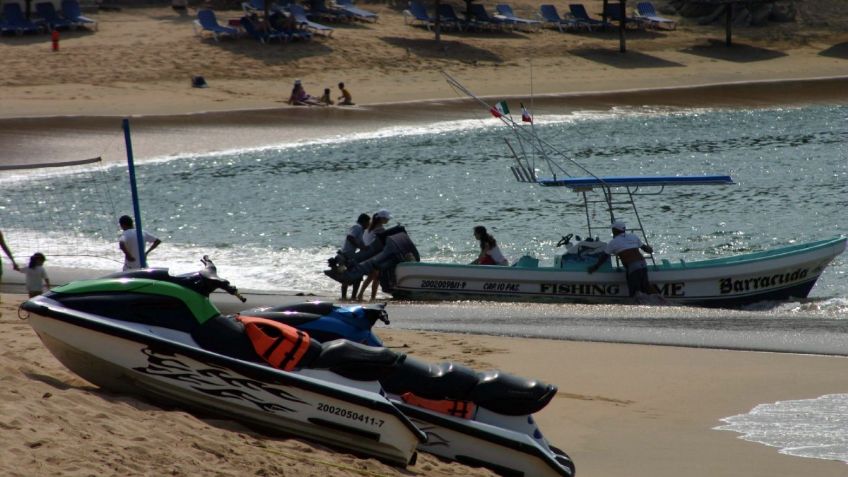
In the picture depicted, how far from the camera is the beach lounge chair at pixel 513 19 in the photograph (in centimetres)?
4625

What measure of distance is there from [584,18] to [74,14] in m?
19.8

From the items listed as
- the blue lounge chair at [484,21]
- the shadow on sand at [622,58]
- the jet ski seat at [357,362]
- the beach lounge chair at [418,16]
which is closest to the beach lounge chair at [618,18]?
the shadow on sand at [622,58]

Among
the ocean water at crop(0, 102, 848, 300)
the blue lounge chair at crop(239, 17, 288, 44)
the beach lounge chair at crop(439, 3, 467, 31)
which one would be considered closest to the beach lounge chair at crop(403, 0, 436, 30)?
the beach lounge chair at crop(439, 3, 467, 31)

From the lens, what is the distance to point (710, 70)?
140 ft

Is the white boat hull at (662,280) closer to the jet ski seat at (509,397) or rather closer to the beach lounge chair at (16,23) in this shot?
the jet ski seat at (509,397)

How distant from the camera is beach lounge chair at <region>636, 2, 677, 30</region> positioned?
159 ft

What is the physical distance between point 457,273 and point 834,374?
616 cm

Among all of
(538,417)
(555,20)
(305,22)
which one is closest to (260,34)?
(305,22)

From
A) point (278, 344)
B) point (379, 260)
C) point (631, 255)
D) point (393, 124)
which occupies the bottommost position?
Answer: point (393, 124)

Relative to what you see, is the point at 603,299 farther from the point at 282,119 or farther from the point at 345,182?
the point at 282,119

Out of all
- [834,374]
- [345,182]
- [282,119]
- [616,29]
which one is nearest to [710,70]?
[616,29]

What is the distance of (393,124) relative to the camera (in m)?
33.8

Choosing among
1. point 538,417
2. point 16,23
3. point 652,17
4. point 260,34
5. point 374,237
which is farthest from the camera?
point 652,17

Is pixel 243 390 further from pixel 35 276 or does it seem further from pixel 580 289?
pixel 580 289
